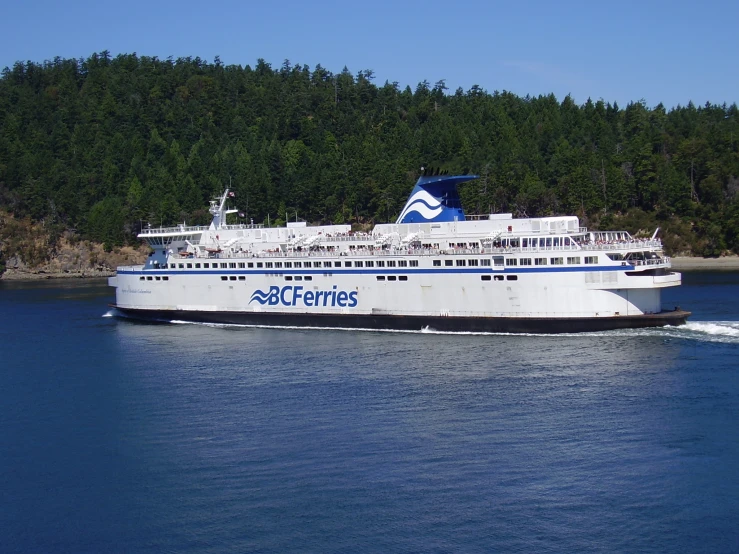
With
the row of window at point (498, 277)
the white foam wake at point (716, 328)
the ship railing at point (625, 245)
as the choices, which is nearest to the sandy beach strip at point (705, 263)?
the white foam wake at point (716, 328)

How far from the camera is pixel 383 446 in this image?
87.8 ft

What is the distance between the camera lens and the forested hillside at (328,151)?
97.4 metres

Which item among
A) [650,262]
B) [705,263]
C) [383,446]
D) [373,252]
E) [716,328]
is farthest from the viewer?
[705,263]

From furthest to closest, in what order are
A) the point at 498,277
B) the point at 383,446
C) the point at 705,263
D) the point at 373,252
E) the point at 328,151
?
the point at 328,151, the point at 705,263, the point at 373,252, the point at 498,277, the point at 383,446

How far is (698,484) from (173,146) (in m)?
113

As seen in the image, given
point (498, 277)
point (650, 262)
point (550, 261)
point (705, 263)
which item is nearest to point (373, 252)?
point (498, 277)

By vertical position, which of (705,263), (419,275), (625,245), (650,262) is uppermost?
(625,245)

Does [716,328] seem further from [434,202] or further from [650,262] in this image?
[434,202]

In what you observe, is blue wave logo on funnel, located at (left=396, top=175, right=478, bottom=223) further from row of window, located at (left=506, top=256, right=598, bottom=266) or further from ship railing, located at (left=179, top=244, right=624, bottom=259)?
row of window, located at (left=506, top=256, right=598, bottom=266)

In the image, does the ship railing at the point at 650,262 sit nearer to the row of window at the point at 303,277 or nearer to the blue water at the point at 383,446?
the blue water at the point at 383,446

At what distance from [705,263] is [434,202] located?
49.9m

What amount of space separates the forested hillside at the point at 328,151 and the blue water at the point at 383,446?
56.6 meters

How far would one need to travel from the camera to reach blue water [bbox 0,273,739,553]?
838 inches

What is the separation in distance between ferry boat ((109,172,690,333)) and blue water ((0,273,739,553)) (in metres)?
1.98
